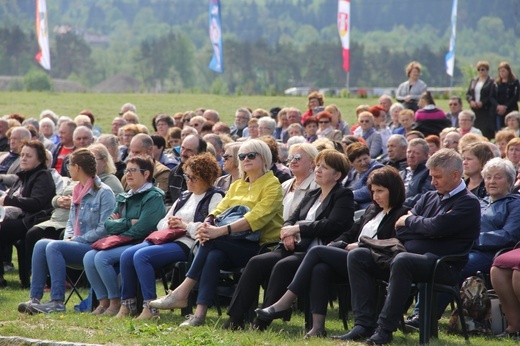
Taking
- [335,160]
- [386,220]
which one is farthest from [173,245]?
[386,220]

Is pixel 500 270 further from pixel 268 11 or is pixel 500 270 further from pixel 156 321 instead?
pixel 268 11

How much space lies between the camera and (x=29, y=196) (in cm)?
1034

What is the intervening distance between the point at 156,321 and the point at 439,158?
2779 mm

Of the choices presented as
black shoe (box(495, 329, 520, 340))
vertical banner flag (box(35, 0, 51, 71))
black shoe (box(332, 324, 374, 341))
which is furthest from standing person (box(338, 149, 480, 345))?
vertical banner flag (box(35, 0, 51, 71))

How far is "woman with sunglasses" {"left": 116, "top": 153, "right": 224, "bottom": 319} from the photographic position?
8148 millimetres

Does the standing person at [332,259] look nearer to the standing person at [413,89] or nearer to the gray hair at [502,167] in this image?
the gray hair at [502,167]

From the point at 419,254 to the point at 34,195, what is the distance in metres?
5.08

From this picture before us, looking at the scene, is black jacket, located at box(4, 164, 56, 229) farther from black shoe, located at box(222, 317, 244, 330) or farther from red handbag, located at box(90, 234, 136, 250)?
black shoe, located at box(222, 317, 244, 330)

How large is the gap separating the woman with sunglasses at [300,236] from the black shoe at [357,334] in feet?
2.33

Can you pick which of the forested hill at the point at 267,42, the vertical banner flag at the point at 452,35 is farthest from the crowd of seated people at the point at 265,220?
the forested hill at the point at 267,42

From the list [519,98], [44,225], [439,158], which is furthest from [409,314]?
[519,98]

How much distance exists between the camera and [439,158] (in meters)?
7.05

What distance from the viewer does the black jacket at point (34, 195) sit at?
10250mm

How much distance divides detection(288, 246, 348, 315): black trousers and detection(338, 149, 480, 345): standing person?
0.21 m
